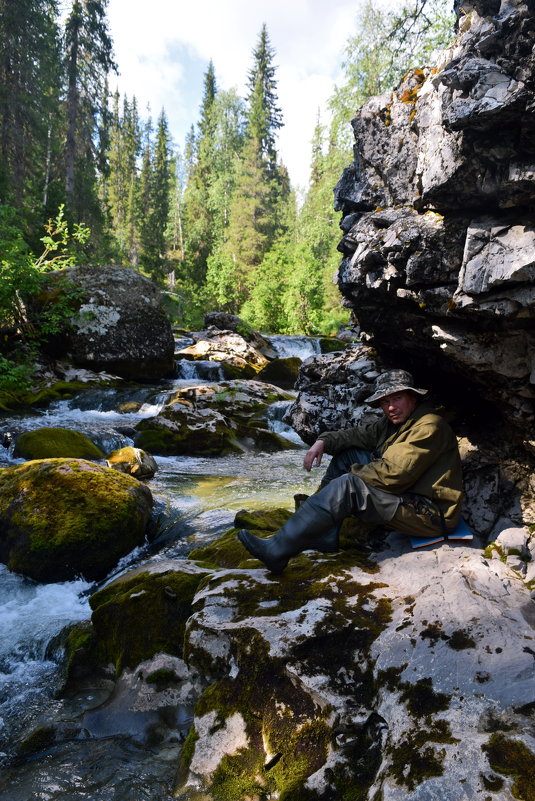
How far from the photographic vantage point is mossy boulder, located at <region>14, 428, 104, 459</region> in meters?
9.23

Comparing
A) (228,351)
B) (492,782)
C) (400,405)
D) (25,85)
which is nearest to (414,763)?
(492,782)

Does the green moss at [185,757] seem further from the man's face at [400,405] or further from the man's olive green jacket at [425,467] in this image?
the man's face at [400,405]

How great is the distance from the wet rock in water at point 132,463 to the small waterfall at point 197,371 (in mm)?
8990

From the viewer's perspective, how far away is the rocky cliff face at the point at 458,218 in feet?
12.5

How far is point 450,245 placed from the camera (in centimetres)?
471

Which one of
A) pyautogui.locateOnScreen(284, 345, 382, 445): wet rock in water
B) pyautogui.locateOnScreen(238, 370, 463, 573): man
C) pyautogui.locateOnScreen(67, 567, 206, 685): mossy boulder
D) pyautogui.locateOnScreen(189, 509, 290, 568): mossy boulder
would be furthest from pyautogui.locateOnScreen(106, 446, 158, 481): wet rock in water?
pyautogui.locateOnScreen(238, 370, 463, 573): man

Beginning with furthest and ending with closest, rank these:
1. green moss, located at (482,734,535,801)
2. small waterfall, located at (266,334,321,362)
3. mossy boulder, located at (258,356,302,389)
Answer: small waterfall, located at (266,334,321,362) → mossy boulder, located at (258,356,302,389) → green moss, located at (482,734,535,801)

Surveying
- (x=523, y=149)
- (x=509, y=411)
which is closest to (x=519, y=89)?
(x=523, y=149)

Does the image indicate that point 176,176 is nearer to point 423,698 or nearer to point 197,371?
point 197,371

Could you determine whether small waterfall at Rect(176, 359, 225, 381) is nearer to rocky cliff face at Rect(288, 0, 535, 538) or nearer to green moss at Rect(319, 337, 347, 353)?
green moss at Rect(319, 337, 347, 353)

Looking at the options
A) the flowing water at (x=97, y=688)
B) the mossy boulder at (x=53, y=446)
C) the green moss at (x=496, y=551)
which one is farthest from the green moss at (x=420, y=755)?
the mossy boulder at (x=53, y=446)

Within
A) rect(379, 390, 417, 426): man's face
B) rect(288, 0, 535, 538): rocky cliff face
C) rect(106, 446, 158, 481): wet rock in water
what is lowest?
rect(106, 446, 158, 481): wet rock in water

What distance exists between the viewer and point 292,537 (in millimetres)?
4078

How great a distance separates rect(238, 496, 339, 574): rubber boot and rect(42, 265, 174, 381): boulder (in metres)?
13.4
